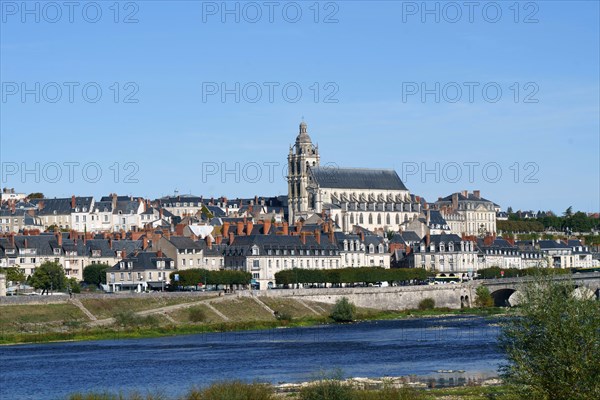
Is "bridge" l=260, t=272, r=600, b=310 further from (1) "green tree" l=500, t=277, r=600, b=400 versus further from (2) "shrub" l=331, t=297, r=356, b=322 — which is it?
(1) "green tree" l=500, t=277, r=600, b=400

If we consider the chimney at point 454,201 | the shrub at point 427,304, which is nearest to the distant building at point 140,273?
the shrub at point 427,304

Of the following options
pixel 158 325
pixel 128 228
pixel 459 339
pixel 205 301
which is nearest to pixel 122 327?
pixel 158 325

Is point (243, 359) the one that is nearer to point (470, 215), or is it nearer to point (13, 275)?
point (13, 275)

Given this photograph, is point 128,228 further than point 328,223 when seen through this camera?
Yes

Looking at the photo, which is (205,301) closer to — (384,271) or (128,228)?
(384,271)

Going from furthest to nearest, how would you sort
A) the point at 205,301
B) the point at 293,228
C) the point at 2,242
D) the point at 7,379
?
the point at 293,228, the point at 2,242, the point at 205,301, the point at 7,379

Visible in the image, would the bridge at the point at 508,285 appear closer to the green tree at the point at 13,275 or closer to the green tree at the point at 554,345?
the green tree at the point at 13,275

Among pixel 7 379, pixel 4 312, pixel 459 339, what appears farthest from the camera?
pixel 4 312

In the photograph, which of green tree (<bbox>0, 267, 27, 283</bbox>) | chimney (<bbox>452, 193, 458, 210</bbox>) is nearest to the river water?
green tree (<bbox>0, 267, 27, 283</bbox>)
